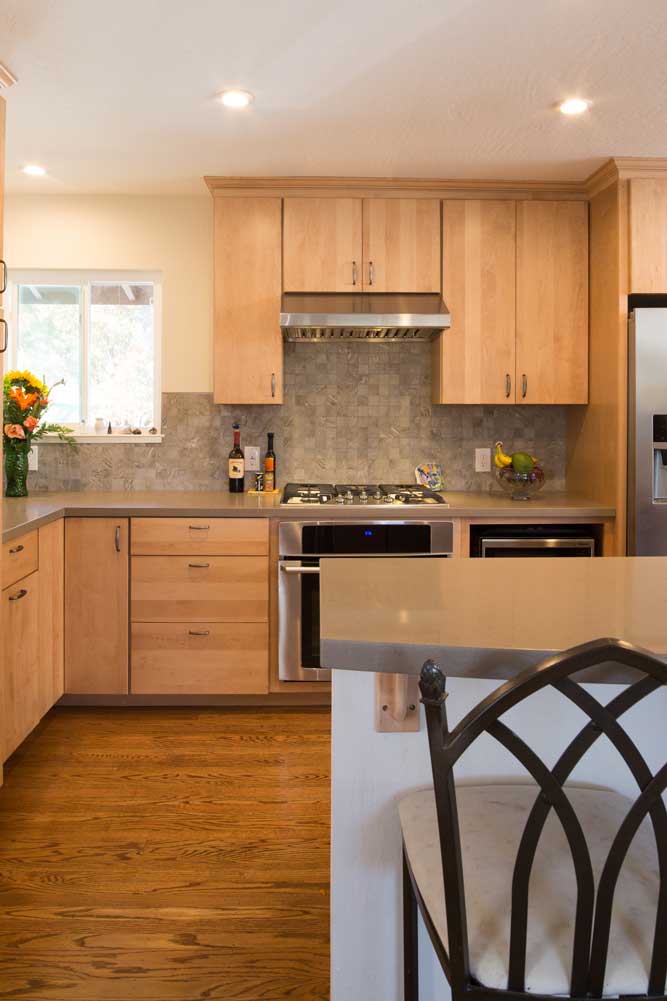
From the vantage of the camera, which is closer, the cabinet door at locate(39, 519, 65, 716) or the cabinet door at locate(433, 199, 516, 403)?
the cabinet door at locate(39, 519, 65, 716)

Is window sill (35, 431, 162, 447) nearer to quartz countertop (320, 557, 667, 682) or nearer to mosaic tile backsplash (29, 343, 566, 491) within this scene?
mosaic tile backsplash (29, 343, 566, 491)

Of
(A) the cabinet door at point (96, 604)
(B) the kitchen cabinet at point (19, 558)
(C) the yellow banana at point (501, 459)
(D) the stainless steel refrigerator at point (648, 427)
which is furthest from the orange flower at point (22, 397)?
(D) the stainless steel refrigerator at point (648, 427)

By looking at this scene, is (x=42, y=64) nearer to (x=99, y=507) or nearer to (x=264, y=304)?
(x=264, y=304)

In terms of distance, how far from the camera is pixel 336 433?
4.28 m

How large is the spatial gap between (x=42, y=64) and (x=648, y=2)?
1.82 meters

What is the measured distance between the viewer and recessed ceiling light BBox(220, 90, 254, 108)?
9.52 feet

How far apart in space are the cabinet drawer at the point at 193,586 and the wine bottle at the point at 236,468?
605 mm

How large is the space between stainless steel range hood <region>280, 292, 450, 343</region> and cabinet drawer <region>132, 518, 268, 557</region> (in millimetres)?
886

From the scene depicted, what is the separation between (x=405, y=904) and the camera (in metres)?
1.41

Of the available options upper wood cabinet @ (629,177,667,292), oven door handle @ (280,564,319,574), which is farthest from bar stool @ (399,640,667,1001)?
upper wood cabinet @ (629,177,667,292)

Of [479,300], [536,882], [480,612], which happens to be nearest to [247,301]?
[479,300]

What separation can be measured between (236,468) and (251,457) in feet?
0.55

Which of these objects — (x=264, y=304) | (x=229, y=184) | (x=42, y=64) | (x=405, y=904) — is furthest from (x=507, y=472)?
(x=405, y=904)

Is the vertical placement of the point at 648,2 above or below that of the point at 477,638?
above
